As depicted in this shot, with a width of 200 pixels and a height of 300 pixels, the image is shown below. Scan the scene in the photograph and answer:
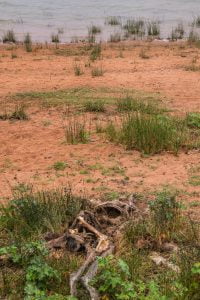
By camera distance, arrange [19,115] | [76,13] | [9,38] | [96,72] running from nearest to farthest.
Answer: [19,115], [96,72], [9,38], [76,13]

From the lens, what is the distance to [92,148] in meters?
7.65

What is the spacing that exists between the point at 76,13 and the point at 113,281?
23445 mm

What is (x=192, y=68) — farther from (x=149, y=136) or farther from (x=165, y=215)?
(x=165, y=215)

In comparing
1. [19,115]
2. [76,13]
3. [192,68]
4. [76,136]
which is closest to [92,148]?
[76,136]

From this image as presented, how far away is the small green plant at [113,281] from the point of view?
385 cm

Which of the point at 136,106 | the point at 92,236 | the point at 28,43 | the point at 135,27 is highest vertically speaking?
the point at 135,27

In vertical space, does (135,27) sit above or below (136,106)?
above

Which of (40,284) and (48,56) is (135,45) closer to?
(48,56)

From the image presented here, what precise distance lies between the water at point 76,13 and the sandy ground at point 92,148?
289 inches

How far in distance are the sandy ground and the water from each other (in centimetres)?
734

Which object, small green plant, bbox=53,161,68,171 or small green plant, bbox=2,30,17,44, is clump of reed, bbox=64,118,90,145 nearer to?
small green plant, bbox=53,161,68,171

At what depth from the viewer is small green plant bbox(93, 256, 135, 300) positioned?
3.85 metres

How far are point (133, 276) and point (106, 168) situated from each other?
2.80 metres

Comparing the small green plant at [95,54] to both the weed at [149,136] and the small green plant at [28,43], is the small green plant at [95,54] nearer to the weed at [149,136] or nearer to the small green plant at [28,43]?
the small green plant at [28,43]
